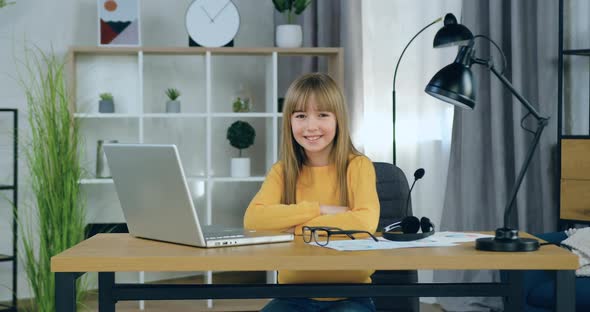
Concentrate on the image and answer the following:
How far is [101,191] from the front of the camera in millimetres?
4629

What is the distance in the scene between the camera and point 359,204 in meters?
2.13

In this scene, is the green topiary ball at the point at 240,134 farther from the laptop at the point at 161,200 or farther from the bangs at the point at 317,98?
the laptop at the point at 161,200

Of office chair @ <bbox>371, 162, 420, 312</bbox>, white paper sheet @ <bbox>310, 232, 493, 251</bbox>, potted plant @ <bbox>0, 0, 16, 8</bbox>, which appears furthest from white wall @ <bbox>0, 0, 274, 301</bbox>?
white paper sheet @ <bbox>310, 232, 493, 251</bbox>

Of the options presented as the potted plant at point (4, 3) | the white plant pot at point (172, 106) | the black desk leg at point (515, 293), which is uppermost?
the potted plant at point (4, 3)

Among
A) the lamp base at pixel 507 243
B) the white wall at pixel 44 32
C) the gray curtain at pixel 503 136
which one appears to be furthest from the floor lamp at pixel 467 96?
the white wall at pixel 44 32

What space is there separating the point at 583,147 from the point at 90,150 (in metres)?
2.71

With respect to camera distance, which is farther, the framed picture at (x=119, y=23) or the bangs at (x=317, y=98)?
the framed picture at (x=119, y=23)

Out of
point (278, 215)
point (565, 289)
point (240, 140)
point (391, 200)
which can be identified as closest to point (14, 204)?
point (240, 140)

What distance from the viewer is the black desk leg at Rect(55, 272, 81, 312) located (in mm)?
1647

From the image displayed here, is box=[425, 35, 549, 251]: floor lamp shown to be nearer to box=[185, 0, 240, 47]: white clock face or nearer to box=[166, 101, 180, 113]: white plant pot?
box=[185, 0, 240, 47]: white clock face

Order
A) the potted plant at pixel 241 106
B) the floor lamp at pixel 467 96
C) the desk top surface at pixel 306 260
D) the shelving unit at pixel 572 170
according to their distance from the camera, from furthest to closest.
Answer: the potted plant at pixel 241 106
the shelving unit at pixel 572 170
the floor lamp at pixel 467 96
the desk top surface at pixel 306 260

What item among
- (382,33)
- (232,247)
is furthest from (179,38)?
(232,247)

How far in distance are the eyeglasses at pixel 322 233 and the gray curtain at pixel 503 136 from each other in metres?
2.31

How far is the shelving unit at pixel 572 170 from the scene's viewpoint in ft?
11.6
